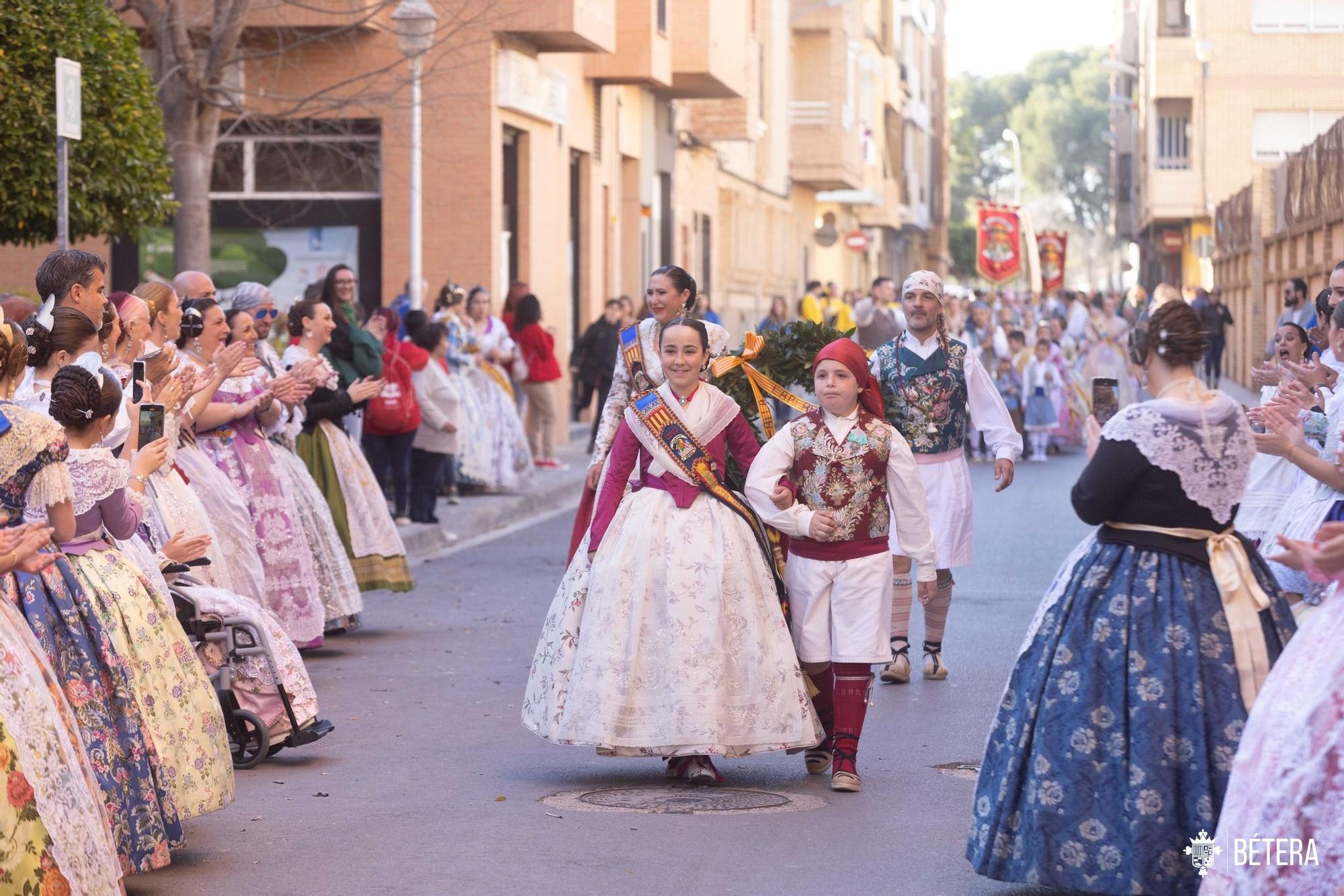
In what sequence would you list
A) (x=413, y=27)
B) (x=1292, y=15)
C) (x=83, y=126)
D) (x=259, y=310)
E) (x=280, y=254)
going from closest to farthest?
(x=259, y=310), (x=83, y=126), (x=413, y=27), (x=280, y=254), (x=1292, y=15)

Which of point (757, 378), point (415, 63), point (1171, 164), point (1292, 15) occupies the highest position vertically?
point (1292, 15)

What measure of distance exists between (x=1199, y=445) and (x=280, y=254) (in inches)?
748

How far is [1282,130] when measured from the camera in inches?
2199

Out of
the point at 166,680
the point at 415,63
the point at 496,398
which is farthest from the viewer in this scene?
the point at 415,63

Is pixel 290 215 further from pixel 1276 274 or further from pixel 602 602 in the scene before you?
pixel 602 602

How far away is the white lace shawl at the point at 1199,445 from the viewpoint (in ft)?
19.6

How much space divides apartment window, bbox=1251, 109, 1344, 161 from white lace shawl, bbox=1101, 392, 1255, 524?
165 feet

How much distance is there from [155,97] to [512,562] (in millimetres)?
4370

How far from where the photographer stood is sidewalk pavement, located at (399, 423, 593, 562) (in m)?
16.4

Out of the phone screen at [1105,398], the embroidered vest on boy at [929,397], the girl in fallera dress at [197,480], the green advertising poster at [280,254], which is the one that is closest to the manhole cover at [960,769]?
the phone screen at [1105,398]

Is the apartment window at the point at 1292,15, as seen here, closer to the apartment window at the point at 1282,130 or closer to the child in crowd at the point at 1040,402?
the apartment window at the point at 1282,130

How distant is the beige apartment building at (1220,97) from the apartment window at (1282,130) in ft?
0.11

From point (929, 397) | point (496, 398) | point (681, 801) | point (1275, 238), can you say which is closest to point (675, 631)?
point (681, 801)

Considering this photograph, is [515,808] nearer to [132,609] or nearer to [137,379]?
[132,609]
